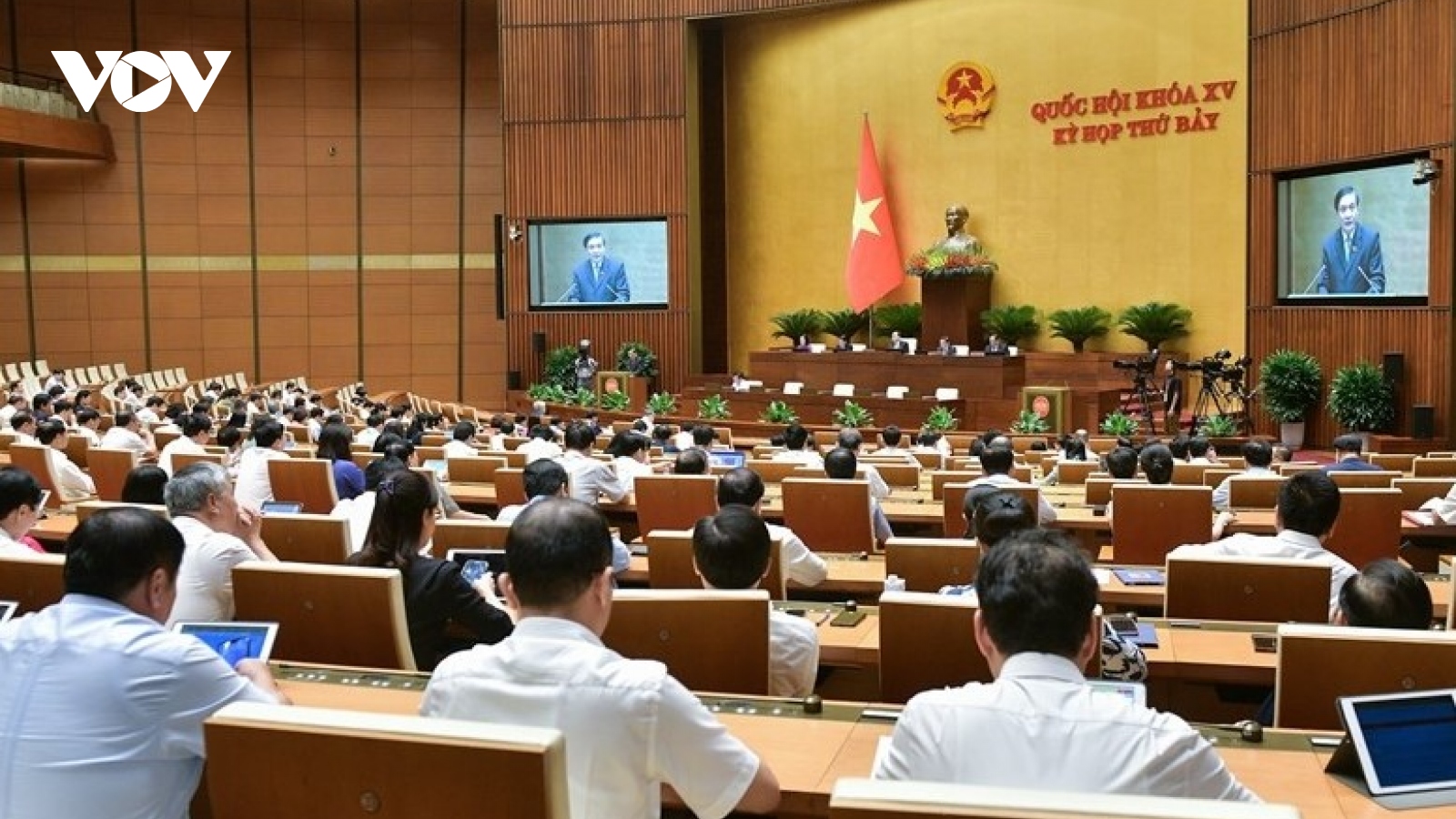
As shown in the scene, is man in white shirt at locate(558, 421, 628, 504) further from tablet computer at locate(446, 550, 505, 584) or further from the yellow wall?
the yellow wall

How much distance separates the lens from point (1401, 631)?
295 cm

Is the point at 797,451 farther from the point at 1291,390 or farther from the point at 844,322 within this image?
the point at 844,322

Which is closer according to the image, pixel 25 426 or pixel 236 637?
pixel 236 637

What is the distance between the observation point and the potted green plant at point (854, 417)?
1727 centimetres

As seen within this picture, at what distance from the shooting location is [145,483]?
563 centimetres

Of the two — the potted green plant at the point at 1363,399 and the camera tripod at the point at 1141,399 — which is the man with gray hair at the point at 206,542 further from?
the camera tripod at the point at 1141,399

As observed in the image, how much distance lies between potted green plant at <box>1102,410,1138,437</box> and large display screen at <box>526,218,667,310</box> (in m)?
7.40

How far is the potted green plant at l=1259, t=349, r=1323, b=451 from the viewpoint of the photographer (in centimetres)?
1534

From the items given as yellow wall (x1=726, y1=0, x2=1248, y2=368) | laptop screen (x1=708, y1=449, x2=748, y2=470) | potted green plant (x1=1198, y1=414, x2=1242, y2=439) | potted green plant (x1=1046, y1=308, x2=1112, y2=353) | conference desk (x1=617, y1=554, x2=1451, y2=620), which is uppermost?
yellow wall (x1=726, y1=0, x2=1248, y2=368)

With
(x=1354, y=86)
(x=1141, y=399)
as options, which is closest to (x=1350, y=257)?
(x=1354, y=86)

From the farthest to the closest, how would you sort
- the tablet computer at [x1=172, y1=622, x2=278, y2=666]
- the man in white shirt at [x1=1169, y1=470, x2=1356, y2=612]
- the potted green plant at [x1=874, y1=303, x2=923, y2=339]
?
the potted green plant at [x1=874, y1=303, x2=923, y2=339]
the man in white shirt at [x1=1169, y1=470, x2=1356, y2=612]
the tablet computer at [x1=172, y1=622, x2=278, y2=666]

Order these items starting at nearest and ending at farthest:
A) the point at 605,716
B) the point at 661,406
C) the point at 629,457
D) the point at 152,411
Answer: the point at 605,716
the point at 629,457
the point at 152,411
the point at 661,406

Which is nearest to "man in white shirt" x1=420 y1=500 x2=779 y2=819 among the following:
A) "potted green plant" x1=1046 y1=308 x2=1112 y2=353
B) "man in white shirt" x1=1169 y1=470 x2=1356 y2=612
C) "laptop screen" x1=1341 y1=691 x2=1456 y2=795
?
"laptop screen" x1=1341 y1=691 x2=1456 y2=795

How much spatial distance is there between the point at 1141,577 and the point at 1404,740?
268 centimetres
